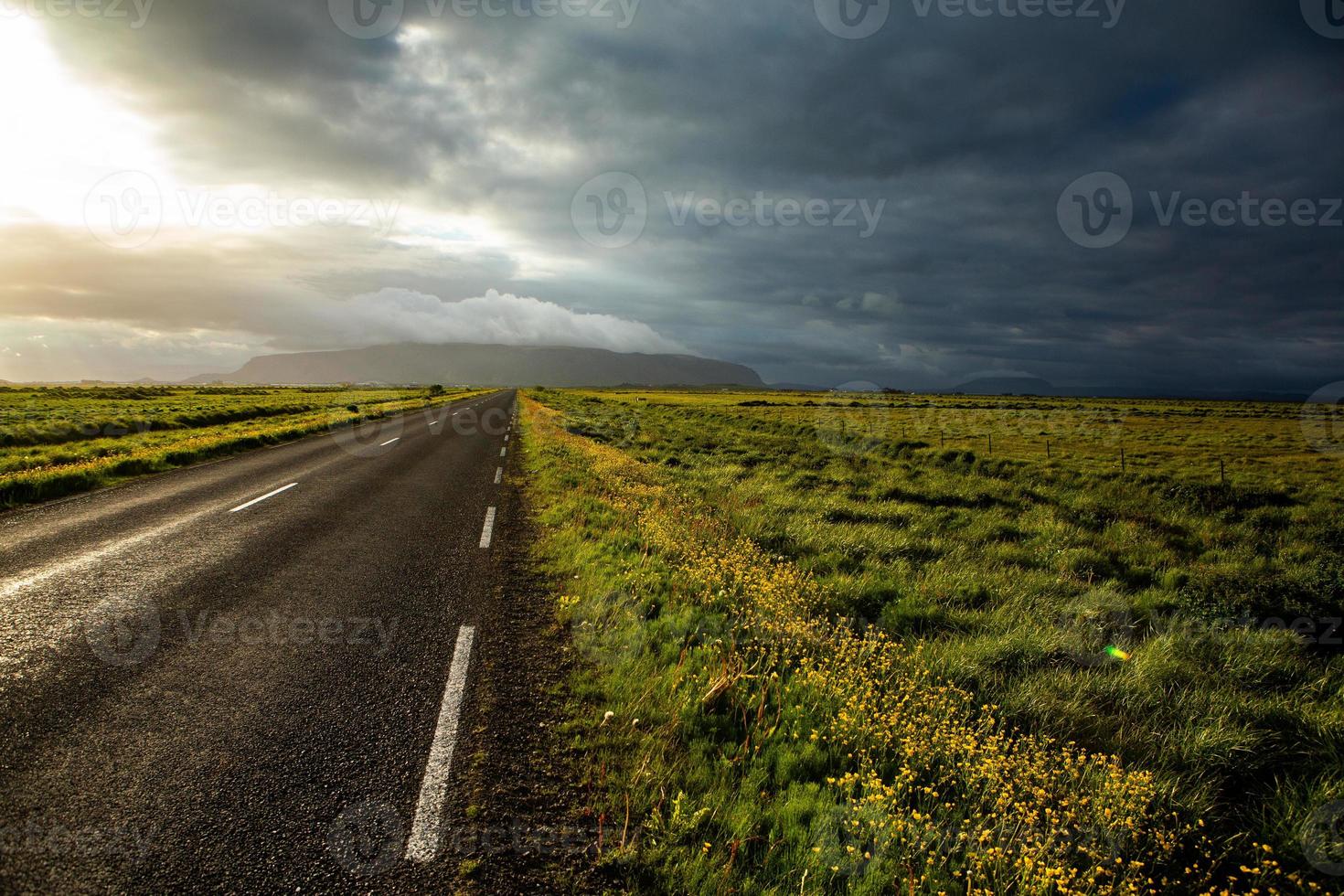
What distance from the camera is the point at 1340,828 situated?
3812 millimetres

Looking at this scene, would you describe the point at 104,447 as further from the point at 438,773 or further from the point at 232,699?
the point at 438,773

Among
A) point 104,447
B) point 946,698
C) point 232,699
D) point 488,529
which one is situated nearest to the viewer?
point 232,699

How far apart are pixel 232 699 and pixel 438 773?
207 centimetres

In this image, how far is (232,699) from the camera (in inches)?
174

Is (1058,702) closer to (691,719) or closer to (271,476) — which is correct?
(691,719)

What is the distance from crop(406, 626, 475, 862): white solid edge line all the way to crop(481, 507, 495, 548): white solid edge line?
13.2 feet

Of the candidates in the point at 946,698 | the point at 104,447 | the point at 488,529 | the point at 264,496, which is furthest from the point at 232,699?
the point at 104,447

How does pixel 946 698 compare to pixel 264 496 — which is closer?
pixel 946 698

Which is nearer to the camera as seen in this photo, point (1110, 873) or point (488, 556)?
point (1110, 873)

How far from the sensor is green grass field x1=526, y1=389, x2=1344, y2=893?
3463 millimetres

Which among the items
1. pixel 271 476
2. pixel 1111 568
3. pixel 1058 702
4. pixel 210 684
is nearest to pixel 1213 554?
pixel 1111 568

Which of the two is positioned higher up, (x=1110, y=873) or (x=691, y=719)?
(x=691, y=719)

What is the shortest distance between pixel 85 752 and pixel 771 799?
4.53m

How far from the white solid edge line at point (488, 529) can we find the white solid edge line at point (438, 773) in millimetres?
4009
